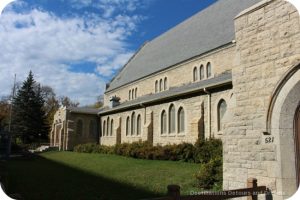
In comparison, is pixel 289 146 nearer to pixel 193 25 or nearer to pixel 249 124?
pixel 249 124

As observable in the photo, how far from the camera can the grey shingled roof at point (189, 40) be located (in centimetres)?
2217

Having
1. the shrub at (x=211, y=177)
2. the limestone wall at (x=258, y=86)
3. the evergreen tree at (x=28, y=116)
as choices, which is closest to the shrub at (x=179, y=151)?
the shrub at (x=211, y=177)

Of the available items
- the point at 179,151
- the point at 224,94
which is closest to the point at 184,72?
the point at 224,94

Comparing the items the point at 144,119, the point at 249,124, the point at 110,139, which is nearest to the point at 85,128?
the point at 110,139

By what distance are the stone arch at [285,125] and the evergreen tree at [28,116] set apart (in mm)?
42319

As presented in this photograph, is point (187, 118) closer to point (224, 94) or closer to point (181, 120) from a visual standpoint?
point (181, 120)

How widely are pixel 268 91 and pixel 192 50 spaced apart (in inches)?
672

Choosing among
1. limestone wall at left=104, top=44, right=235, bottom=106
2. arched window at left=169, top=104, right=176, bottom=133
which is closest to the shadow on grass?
limestone wall at left=104, top=44, right=235, bottom=106

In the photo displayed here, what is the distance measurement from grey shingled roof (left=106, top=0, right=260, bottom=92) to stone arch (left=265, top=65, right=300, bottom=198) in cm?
1329

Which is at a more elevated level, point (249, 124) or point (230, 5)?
point (230, 5)

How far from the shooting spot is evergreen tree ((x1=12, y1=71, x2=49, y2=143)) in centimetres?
4353

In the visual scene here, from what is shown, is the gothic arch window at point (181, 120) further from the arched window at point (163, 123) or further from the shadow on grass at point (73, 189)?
the shadow on grass at point (73, 189)

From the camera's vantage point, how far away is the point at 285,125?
7.20m

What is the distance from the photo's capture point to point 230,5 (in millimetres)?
24562
